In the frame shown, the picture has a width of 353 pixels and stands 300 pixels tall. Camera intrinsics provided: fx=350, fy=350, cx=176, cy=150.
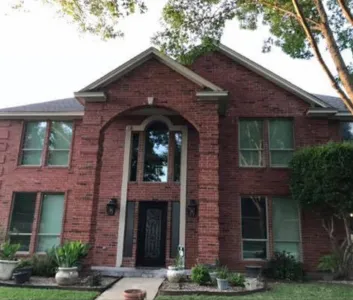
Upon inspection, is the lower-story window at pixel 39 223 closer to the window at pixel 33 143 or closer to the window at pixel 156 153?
the window at pixel 33 143

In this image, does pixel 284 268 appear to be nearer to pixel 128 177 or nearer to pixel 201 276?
pixel 201 276

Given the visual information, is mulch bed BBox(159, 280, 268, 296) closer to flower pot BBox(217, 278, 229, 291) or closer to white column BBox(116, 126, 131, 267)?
flower pot BBox(217, 278, 229, 291)

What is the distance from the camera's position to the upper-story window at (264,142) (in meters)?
12.5

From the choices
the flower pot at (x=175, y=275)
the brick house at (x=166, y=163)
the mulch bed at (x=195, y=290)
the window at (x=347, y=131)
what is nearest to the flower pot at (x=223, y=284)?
the mulch bed at (x=195, y=290)

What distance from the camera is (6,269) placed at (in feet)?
30.7

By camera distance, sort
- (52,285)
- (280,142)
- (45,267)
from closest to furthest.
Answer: (52,285), (45,267), (280,142)

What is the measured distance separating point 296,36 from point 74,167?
8739 mm

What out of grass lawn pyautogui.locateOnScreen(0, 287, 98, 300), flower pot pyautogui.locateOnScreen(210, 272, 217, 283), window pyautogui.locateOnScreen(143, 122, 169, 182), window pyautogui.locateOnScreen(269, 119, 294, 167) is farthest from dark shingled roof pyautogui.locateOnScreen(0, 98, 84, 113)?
flower pot pyautogui.locateOnScreen(210, 272, 217, 283)

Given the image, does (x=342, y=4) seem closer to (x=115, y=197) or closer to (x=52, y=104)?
(x=115, y=197)

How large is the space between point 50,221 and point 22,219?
1.09m

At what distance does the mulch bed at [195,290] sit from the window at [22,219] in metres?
6.24

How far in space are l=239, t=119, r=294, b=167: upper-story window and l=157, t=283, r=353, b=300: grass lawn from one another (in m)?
4.39

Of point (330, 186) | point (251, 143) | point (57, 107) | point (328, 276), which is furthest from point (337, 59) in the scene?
point (57, 107)

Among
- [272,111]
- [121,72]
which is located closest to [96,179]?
[121,72]
